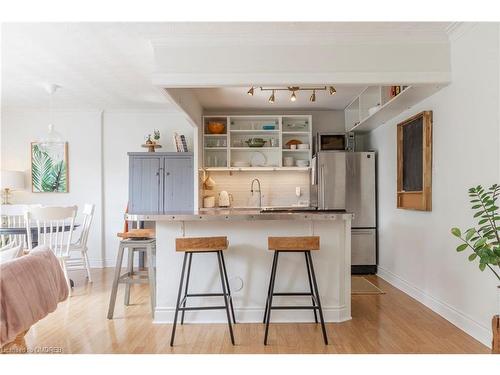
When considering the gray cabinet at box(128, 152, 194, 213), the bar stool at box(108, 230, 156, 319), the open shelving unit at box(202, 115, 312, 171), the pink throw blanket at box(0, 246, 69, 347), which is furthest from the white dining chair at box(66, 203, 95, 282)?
the pink throw blanket at box(0, 246, 69, 347)

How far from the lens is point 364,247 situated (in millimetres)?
5395

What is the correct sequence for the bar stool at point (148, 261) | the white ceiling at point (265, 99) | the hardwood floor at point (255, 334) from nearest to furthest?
the hardwood floor at point (255, 334)
the bar stool at point (148, 261)
the white ceiling at point (265, 99)

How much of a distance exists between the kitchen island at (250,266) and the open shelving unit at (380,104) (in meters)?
1.46

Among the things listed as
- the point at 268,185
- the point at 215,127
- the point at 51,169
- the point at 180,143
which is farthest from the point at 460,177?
the point at 51,169

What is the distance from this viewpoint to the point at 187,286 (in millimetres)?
3299

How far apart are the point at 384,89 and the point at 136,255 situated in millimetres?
4427

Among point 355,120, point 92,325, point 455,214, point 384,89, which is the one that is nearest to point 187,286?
point 92,325

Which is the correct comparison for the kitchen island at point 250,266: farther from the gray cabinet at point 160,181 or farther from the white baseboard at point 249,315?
the gray cabinet at point 160,181

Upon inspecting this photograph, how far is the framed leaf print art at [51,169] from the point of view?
603 cm

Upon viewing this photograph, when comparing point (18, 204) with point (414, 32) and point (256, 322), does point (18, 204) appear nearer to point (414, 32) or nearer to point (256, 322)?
point (256, 322)

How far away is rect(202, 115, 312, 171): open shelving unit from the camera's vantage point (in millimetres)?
5977

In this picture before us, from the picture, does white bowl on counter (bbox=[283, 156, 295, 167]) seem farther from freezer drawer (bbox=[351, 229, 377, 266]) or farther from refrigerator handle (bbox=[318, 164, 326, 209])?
freezer drawer (bbox=[351, 229, 377, 266])

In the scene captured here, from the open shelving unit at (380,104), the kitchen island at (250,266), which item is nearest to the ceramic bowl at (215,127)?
the open shelving unit at (380,104)

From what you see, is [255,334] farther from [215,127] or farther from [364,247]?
[215,127]
